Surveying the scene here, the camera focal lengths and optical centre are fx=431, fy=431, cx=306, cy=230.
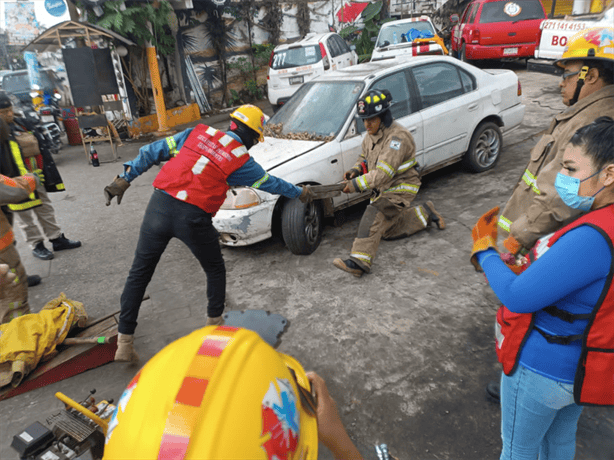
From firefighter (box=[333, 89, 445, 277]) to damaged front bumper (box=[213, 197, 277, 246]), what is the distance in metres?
0.81

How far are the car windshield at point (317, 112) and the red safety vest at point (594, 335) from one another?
3.51 meters

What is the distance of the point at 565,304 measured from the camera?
1472mm

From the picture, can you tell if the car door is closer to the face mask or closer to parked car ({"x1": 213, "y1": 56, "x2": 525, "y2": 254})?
parked car ({"x1": 213, "y1": 56, "x2": 525, "y2": 254})

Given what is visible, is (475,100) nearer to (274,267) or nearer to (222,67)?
(274,267)

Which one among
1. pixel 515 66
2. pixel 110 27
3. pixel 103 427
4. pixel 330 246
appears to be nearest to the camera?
pixel 103 427

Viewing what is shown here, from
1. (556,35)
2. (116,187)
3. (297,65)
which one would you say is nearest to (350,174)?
(116,187)

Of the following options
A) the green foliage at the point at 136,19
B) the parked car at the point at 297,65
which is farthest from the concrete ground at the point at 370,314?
the green foliage at the point at 136,19

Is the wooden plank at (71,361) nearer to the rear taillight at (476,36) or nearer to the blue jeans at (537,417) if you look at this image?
the blue jeans at (537,417)

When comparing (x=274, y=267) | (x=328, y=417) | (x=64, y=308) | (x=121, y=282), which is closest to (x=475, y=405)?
(x=328, y=417)

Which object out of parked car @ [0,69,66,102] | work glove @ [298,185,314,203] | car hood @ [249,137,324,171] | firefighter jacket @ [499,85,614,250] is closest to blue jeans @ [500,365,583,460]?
firefighter jacket @ [499,85,614,250]

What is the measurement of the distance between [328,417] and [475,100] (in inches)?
211

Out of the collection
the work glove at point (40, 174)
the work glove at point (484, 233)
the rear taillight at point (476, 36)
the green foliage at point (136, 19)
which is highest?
the green foliage at point (136, 19)

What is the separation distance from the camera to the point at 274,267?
450 centimetres

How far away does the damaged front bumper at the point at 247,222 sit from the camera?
432cm
